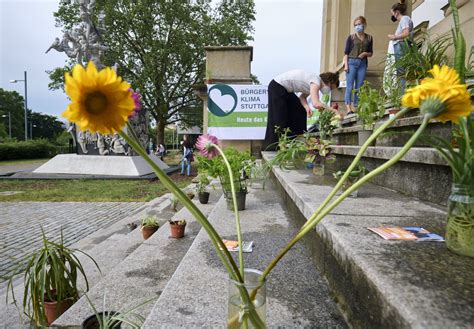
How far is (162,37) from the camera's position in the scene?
2028 cm

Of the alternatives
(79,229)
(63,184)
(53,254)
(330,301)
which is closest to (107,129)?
(330,301)

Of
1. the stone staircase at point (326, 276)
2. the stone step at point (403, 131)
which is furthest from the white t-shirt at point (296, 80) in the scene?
the stone staircase at point (326, 276)

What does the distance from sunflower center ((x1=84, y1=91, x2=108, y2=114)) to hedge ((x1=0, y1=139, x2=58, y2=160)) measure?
28078 mm

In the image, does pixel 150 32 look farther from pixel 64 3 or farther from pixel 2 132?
pixel 2 132

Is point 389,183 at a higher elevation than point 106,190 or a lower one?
higher

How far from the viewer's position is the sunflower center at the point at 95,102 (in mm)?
489

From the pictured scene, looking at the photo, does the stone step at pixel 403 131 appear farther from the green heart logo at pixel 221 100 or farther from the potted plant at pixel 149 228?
the green heart logo at pixel 221 100

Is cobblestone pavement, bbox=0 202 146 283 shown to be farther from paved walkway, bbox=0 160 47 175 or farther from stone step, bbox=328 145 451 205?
paved walkway, bbox=0 160 47 175

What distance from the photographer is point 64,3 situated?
20.0 meters

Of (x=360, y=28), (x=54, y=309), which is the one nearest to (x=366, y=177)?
(x=54, y=309)

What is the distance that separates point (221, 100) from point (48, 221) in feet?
16.8

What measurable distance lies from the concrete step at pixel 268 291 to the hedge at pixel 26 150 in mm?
27367

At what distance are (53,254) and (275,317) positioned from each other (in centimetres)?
147

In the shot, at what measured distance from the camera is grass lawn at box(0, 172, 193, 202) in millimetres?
7500
